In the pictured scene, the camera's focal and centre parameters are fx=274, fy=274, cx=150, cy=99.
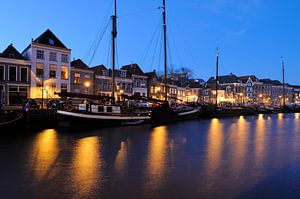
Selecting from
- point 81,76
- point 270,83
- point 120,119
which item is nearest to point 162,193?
point 120,119

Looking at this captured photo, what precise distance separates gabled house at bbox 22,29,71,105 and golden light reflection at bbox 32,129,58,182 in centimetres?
2964

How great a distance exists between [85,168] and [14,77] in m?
39.3

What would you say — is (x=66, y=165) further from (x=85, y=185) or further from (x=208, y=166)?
(x=208, y=166)

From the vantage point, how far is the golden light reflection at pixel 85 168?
10.0 metres

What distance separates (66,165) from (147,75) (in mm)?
63649

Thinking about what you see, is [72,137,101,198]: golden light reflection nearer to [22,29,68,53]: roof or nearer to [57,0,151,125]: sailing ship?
[57,0,151,125]: sailing ship

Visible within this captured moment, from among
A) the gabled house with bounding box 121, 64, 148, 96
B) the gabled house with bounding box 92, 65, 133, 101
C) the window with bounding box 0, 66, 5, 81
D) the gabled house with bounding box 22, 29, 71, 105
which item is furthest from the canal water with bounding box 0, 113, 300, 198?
the gabled house with bounding box 121, 64, 148, 96

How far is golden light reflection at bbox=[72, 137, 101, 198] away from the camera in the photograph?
32.9 ft

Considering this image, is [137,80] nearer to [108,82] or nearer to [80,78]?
[108,82]

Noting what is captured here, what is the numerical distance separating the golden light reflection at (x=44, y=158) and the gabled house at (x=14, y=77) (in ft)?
93.4

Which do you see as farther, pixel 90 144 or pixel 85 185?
pixel 90 144

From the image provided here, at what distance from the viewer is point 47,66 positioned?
50.1m

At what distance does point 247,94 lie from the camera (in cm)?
12000

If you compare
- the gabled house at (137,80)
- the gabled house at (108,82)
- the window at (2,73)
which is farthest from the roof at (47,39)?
the gabled house at (137,80)
